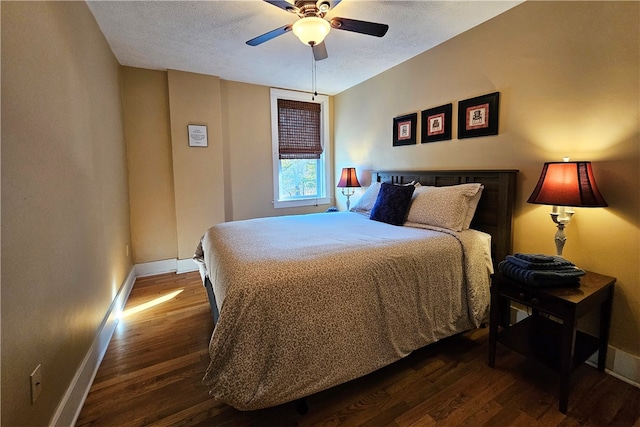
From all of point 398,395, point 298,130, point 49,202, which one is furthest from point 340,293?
point 298,130

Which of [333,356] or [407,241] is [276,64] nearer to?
[407,241]

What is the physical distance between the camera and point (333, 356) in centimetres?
147

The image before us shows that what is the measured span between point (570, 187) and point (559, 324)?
3.19ft

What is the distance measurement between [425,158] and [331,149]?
1.91m

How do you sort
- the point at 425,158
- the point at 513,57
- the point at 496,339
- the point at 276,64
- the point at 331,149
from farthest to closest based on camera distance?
1. the point at 331,149
2. the point at 276,64
3. the point at 425,158
4. the point at 513,57
5. the point at 496,339

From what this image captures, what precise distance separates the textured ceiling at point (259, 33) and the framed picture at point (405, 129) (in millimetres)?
638

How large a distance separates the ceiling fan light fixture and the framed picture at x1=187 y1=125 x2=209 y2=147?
215 centimetres

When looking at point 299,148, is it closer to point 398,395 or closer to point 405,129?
point 405,129

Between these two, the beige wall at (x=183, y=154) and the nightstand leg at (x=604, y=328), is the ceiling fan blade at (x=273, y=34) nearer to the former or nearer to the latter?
the beige wall at (x=183, y=154)

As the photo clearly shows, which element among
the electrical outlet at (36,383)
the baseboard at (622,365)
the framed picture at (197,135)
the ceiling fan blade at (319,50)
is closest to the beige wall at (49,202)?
the electrical outlet at (36,383)

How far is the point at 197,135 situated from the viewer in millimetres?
3557

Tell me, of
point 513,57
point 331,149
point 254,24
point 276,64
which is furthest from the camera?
point 331,149

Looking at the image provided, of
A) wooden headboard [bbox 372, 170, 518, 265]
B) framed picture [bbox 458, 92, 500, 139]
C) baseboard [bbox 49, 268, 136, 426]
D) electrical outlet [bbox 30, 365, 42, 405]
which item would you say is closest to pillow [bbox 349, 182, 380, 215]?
wooden headboard [bbox 372, 170, 518, 265]

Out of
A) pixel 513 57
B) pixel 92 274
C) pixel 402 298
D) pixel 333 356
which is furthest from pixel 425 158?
pixel 92 274
